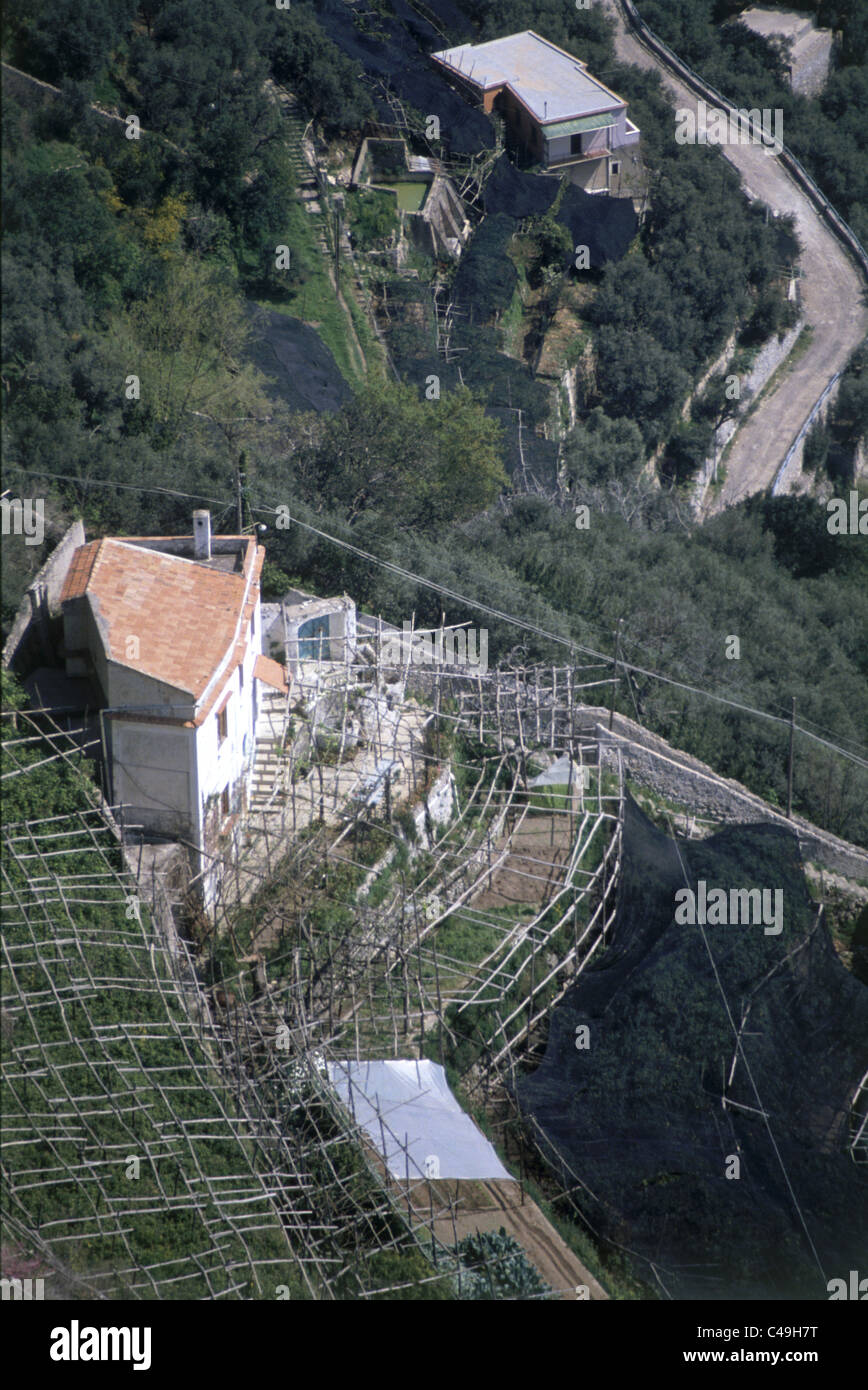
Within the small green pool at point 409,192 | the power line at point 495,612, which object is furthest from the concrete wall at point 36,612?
the small green pool at point 409,192

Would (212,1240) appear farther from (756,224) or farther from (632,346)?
(756,224)

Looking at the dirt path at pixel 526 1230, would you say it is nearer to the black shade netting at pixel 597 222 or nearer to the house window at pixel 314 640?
the house window at pixel 314 640

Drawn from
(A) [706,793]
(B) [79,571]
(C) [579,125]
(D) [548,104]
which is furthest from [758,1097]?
(D) [548,104]

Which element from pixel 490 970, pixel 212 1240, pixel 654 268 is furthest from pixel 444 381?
pixel 212 1240

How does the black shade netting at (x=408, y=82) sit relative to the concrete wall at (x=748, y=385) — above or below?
above

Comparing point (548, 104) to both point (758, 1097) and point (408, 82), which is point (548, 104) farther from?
point (758, 1097)
